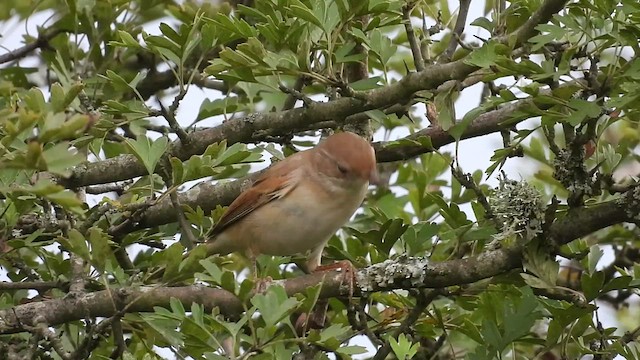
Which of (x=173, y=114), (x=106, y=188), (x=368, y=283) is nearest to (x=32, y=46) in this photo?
(x=106, y=188)

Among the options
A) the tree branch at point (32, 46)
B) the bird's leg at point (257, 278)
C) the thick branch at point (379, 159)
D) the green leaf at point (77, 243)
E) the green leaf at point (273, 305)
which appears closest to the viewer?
the green leaf at point (273, 305)

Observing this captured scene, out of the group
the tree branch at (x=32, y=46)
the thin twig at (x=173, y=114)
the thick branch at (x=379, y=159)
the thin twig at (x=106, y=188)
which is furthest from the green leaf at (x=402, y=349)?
the tree branch at (x=32, y=46)

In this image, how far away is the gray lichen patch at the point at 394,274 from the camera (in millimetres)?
3117

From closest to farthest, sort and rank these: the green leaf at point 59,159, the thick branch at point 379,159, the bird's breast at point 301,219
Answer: the green leaf at point 59,159 → the thick branch at point 379,159 → the bird's breast at point 301,219

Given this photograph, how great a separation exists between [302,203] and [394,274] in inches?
33.0

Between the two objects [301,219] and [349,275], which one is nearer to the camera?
[349,275]

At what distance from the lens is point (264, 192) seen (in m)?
3.99

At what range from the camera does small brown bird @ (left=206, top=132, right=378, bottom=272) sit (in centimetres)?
369

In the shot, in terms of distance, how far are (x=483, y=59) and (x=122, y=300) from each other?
1.28 m

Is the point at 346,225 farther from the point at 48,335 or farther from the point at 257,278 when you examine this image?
the point at 48,335

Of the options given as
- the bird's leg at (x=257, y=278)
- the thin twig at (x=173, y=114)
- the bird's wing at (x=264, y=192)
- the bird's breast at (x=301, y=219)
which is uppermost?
the thin twig at (x=173, y=114)

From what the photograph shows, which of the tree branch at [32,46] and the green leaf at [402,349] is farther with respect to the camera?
the tree branch at [32,46]

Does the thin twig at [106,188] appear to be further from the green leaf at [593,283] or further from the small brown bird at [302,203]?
the green leaf at [593,283]

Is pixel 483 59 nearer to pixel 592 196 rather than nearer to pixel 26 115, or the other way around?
pixel 592 196
